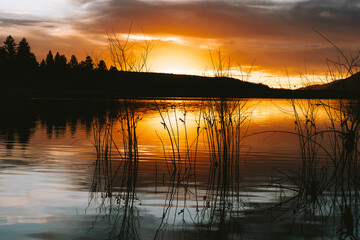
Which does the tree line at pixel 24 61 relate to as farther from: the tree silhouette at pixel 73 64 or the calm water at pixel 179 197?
the calm water at pixel 179 197

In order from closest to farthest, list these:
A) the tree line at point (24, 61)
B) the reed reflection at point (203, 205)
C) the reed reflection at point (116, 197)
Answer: the reed reflection at point (203, 205)
the reed reflection at point (116, 197)
the tree line at point (24, 61)

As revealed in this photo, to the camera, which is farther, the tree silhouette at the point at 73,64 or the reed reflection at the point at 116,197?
the tree silhouette at the point at 73,64

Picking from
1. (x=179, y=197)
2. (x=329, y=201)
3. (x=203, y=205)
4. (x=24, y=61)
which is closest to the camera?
(x=203, y=205)

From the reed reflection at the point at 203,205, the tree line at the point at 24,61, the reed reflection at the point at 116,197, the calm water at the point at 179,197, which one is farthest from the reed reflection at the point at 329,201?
the tree line at the point at 24,61

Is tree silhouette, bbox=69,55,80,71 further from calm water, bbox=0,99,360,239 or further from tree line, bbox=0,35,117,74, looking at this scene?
calm water, bbox=0,99,360,239

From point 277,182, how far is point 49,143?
6.92 metres

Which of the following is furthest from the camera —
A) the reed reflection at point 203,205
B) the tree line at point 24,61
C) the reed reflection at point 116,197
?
the tree line at point 24,61

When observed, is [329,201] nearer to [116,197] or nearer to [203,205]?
[203,205]

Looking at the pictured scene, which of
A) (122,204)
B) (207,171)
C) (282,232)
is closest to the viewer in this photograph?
(282,232)

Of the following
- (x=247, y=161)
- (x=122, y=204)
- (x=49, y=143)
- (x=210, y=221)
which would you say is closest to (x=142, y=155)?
(x=247, y=161)

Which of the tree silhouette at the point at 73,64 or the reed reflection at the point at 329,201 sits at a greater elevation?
the tree silhouette at the point at 73,64

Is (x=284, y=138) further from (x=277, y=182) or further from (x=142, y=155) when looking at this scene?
(x=277, y=182)

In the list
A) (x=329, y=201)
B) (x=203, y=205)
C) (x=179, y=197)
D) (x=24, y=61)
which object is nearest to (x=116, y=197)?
(x=179, y=197)

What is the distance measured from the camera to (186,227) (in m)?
4.92
